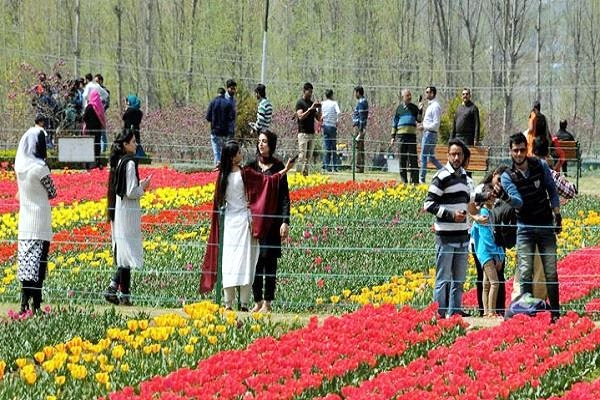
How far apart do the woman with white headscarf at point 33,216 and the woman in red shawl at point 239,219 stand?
1535 mm

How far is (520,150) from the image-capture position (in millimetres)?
10828

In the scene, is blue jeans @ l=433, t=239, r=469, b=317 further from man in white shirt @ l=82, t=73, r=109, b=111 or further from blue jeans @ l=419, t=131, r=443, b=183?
man in white shirt @ l=82, t=73, r=109, b=111

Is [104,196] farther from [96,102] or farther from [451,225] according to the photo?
[451,225]

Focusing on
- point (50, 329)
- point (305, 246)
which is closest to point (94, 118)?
point (305, 246)

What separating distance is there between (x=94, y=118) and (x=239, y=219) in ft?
52.8

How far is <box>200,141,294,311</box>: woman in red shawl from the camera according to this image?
1192 cm

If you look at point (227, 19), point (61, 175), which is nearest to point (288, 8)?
point (227, 19)

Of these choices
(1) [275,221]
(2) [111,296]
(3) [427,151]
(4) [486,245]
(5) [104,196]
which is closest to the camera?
(1) [275,221]

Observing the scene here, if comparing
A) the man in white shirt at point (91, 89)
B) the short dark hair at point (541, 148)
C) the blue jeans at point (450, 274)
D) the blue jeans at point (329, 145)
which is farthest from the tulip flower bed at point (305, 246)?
the man in white shirt at point (91, 89)

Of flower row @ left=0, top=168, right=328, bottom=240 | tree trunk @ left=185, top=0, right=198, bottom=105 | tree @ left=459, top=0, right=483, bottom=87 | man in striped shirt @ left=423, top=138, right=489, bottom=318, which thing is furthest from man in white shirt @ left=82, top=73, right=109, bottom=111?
tree trunk @ left=185, top=0, right=198, bottom=105

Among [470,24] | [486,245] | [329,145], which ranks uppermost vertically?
[470,24]

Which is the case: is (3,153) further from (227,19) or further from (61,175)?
(227,19)

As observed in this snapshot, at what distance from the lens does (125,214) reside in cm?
1242

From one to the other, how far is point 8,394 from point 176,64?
168 ft
